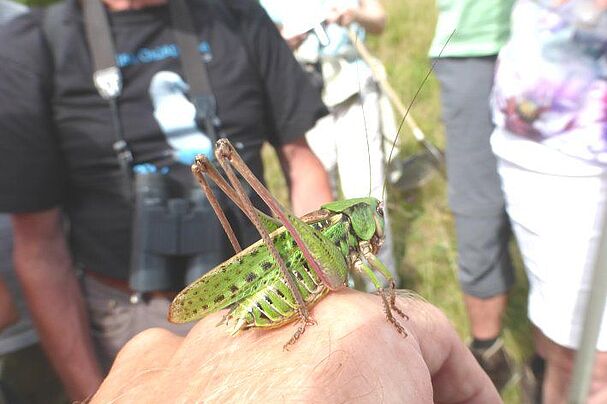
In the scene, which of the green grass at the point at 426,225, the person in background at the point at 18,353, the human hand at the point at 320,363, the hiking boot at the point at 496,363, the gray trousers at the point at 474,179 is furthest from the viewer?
the green grass at the point at 426,225

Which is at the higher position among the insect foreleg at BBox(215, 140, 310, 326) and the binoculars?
the insect foreleg at BBox(215, 140, 310, 326)

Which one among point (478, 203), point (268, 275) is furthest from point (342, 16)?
point (268, 275)

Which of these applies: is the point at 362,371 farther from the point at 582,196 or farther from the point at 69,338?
the point at 69,338

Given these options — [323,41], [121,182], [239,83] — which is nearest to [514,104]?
[239,83]

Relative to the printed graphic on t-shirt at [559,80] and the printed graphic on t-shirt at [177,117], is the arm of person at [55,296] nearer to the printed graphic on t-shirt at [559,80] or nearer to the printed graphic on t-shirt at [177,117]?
the printed graphic on t-shirt at [177,117]

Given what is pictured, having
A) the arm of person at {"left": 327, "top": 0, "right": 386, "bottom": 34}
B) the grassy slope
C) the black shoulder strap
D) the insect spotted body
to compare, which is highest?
the black shoulder strap

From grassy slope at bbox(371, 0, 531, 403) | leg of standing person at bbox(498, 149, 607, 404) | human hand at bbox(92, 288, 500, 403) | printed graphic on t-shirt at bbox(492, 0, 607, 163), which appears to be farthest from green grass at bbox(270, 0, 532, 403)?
human hand at bbox(92, 288, 500, 403)

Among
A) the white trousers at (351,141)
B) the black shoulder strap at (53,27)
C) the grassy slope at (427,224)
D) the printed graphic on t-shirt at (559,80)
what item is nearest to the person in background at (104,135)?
the black shoulder strap at (53,27)

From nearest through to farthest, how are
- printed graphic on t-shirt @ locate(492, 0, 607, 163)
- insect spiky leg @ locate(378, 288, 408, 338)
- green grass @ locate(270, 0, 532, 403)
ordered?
1. insect spiky leg @ locate(378, 288, 408, 338)
2. printed graphic on t-shirt @ locate(492, 0, 607, 163)
3. green grass @ locate(270, 0, 532, 403)

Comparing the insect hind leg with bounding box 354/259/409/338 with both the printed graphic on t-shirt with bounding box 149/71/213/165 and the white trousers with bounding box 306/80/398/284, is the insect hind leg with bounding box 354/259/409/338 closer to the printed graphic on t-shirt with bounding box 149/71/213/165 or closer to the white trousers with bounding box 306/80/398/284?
the printed graphic on t-shirt with bounding box 149/71/213/165
